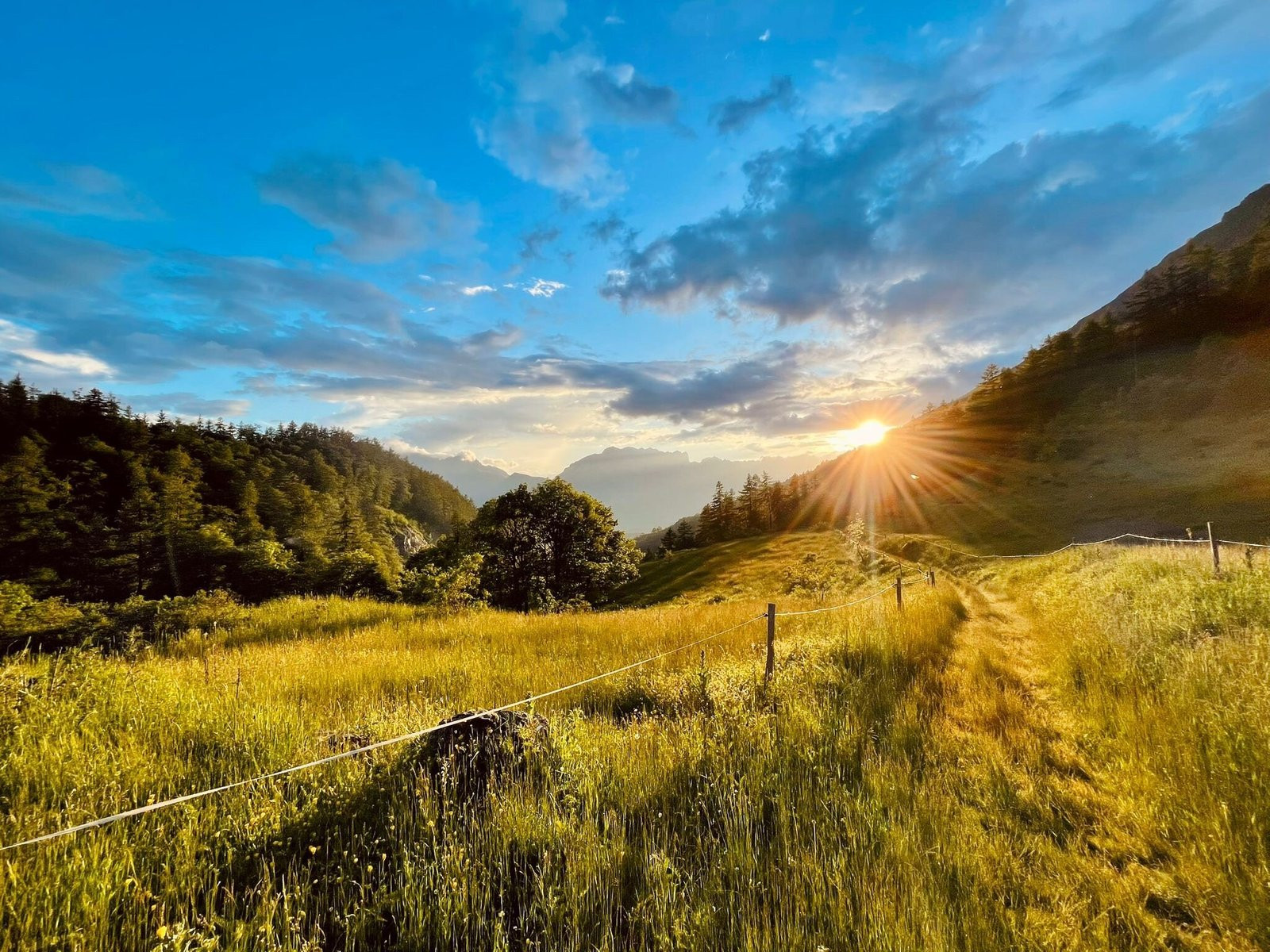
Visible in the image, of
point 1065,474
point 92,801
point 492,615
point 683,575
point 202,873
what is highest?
point 1065,474

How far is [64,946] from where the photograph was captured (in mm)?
2438

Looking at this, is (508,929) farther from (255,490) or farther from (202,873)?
(255,490)

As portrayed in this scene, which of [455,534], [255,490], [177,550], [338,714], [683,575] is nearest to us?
[338,714]

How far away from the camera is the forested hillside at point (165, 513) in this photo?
3912 centimetres

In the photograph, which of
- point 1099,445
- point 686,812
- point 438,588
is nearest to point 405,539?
point 438,588

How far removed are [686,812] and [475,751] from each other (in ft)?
5.84

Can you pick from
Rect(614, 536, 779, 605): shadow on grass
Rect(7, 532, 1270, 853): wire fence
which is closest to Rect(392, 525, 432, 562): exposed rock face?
Rect(614, 536, 779, 605): shadow on grass

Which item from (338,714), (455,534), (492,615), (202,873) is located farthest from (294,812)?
(455,534)

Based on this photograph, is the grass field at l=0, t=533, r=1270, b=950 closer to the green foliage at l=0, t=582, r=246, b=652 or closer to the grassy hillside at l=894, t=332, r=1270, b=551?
the green foliage at l=0, t=582, r=246, b=652

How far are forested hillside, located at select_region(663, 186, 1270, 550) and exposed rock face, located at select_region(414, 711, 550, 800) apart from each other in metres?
55.1

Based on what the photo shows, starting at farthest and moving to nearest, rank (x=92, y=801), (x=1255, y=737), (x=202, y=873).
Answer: (x=1255, y=737) < (x=92, y=801) < (x=202, y=873)

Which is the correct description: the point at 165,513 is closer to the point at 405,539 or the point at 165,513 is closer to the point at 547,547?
the point at 547,547

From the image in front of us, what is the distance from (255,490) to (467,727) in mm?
110005

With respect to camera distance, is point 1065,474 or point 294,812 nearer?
point 294,812
